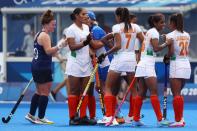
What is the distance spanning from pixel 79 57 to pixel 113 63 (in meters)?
0.72

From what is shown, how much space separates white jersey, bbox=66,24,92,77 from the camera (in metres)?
16.5

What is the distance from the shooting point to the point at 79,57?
1666 centimetres

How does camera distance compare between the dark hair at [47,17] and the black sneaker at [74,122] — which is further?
the dark hair at [47,17]

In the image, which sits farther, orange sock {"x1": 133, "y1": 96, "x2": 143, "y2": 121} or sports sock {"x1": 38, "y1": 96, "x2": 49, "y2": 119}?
sports sock {"x1": 38, "y1": 96, "x2": 49, "y2": 119}

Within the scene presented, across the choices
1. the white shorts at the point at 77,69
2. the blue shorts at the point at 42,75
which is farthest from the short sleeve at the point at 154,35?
the blue shorts at the point at 42,75

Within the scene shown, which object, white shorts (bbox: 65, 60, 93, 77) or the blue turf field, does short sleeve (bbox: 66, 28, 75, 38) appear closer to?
white shorts (bbox: 65, 60, 93, 77)

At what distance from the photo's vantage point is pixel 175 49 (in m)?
16.3

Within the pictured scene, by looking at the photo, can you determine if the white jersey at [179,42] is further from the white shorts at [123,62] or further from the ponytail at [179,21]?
the white shorts at [123,62]

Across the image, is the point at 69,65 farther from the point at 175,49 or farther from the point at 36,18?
the point at 36,18

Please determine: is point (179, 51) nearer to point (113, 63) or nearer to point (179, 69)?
point (179, 69)

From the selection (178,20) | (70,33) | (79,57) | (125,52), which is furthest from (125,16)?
(79,57)

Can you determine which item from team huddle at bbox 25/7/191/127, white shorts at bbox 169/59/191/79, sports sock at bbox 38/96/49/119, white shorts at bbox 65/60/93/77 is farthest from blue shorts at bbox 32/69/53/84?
white shorts at bbox 169/59/191/79

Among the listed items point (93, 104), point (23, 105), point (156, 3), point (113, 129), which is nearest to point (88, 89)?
point (93, 104)

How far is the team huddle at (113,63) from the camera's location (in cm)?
1616
